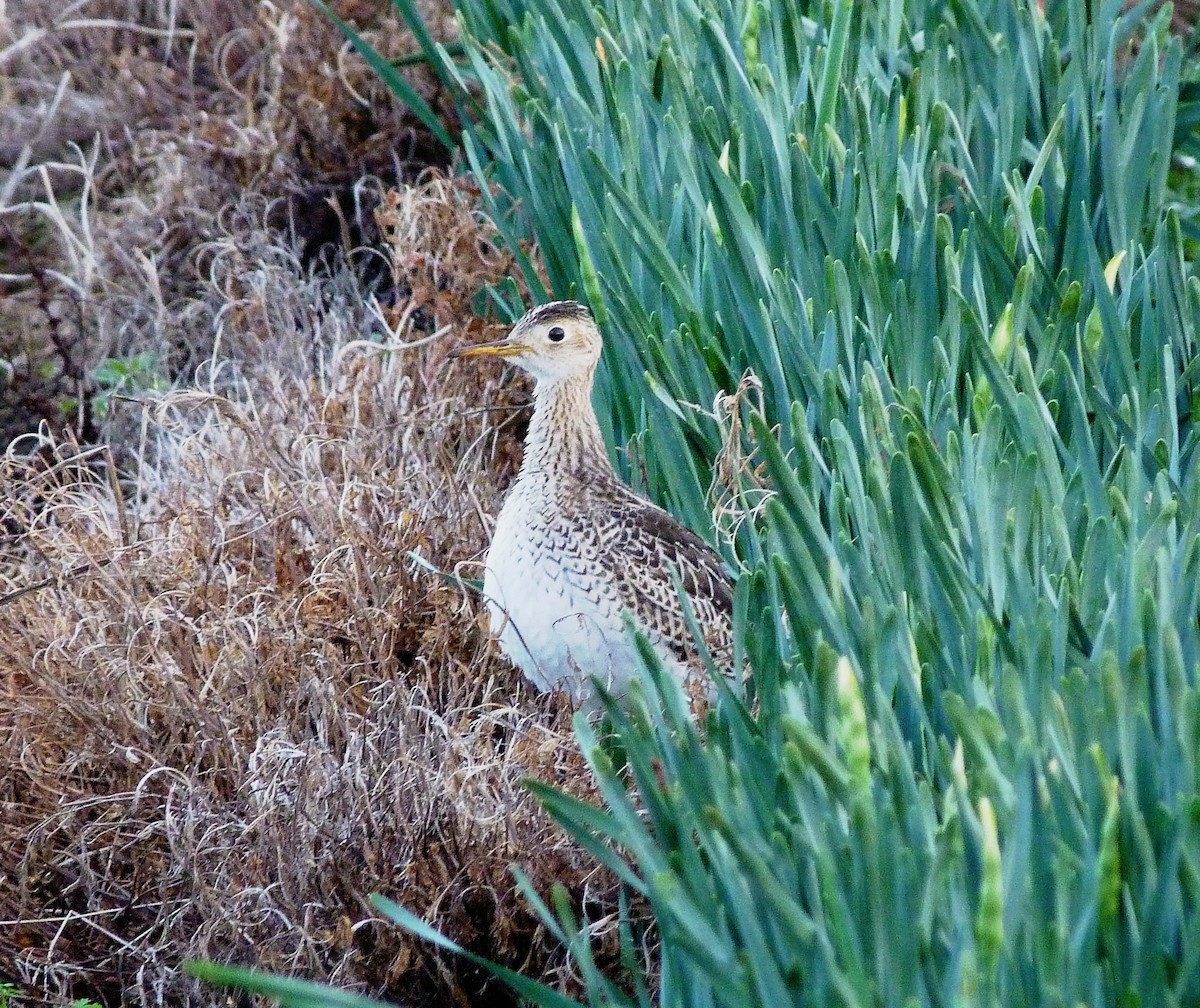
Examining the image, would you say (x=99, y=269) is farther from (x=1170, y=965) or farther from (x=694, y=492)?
(x=1170, y=965)

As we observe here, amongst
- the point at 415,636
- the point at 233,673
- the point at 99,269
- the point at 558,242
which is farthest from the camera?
the point at 99,269

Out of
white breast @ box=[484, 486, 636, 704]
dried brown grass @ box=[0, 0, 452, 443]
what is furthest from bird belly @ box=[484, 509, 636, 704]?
dried brown grass @ box=[0, 0, 452, 443]

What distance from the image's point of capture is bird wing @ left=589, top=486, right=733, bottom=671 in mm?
3199

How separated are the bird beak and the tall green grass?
0.20 m

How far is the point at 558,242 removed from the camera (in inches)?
160

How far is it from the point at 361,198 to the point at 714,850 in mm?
4301

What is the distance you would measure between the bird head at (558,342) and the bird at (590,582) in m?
0.15

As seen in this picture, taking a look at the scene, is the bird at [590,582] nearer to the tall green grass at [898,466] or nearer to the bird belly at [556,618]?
the bird belly at [556,618]

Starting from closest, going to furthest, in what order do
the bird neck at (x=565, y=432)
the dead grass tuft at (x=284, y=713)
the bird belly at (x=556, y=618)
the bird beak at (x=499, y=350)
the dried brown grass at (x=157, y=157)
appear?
the dead grass tuft at (x=284, y=713), the bird belly at (x=556, y=618), the bird neck at (x=565, y=432), the bird beak at (x=499, y=350), the dried brown grass at (x=157, y=157)

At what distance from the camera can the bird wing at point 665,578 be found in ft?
10.5

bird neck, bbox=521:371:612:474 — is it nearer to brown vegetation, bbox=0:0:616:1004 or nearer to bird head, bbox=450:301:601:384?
bird head, bbox=450:301:601:384

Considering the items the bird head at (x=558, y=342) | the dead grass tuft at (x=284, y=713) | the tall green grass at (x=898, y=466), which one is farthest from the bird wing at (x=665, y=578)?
the bird head at (x=558, y=342)

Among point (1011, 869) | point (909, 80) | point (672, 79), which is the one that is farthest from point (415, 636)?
point (1011, 869)

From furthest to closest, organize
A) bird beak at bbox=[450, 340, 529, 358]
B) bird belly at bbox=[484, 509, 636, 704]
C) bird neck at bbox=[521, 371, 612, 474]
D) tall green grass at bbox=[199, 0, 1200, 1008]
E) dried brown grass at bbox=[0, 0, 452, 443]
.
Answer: dried brown grass at bbox=[0, 0, 452, 443], bird beak at bbox=[450, 340, 529, 358], bird neck at bbox=[521, 371, 612, 474], bird belly at bbox=[484, 509, 636, 704], tall green grass at bbox=[199, 0, 1200, 1008]
